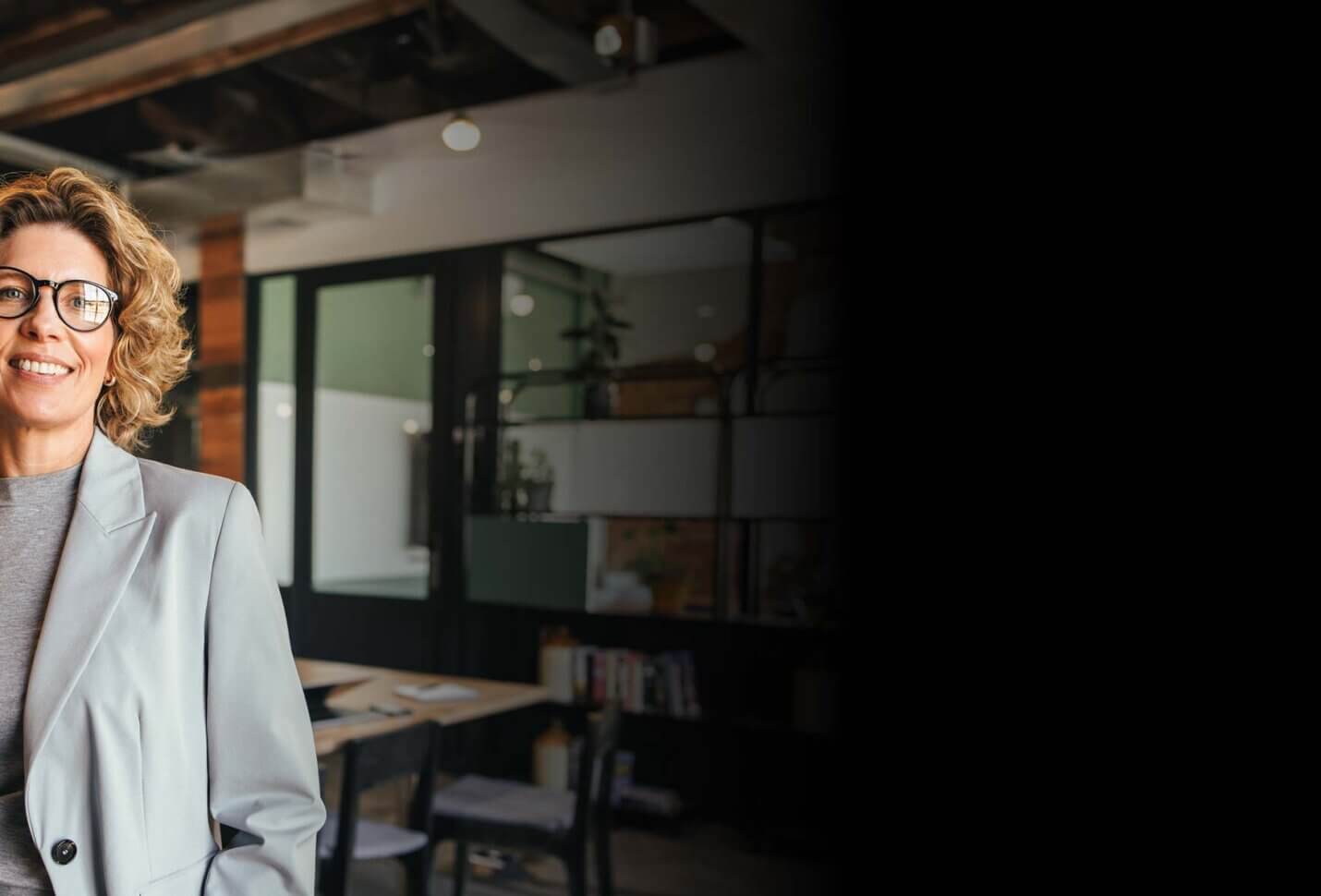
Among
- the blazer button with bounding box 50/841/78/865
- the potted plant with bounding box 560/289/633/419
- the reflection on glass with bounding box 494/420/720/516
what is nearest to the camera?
the blazer button with bounding box 50/841/78/865

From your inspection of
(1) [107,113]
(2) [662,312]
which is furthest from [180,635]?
(1) [107,113]

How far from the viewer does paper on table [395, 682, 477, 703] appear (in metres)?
3.30

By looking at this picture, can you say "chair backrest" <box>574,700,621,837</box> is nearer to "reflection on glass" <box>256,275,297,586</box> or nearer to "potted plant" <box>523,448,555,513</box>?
"potted plant" <box>523,448,555,513</box>

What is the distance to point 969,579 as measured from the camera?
73.8 inches

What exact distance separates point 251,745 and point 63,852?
0.68 ft

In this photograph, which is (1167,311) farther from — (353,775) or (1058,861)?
(353,775)

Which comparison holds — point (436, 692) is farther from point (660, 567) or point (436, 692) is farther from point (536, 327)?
point (536, 327)

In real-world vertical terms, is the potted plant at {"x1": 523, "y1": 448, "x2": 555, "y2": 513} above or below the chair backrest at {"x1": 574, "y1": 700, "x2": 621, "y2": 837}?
above

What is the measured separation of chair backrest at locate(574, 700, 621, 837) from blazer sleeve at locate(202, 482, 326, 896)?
1666mm

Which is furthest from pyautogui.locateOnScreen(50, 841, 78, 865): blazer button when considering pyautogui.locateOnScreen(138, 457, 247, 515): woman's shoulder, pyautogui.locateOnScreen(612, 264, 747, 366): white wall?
pyautogui.locateOnScreen(612, 264, 747, 366): white wall

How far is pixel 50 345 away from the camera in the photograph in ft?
3.91

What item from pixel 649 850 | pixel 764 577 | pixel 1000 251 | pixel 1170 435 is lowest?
pixel 649 850

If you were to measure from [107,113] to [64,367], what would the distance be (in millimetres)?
4831

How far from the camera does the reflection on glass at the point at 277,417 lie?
19.1 ft
